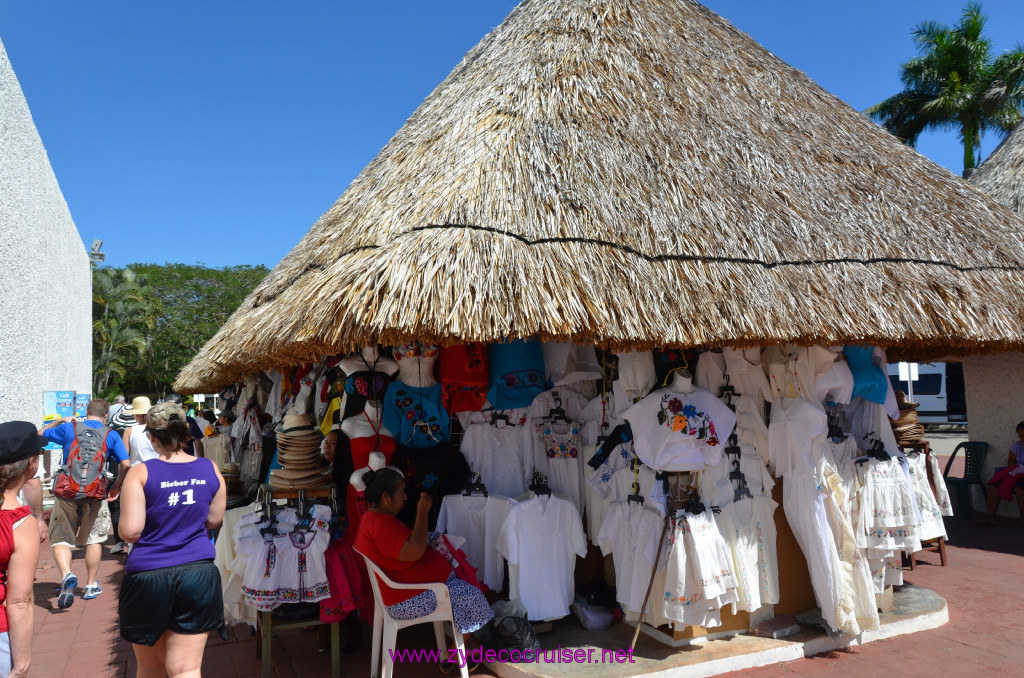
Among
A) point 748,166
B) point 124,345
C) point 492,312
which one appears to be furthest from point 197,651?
point 124,345

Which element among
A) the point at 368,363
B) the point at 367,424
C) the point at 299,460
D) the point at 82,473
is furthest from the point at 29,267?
the point at 367,424

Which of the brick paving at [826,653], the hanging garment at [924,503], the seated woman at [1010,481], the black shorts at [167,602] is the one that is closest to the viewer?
the black shorts at [167,602]

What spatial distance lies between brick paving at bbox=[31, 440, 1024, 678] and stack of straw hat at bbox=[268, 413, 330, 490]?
3.91 feet

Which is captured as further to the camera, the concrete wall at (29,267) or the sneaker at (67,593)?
the concrete wall at (29,267)

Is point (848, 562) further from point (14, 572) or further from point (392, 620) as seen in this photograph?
point (14, 572)

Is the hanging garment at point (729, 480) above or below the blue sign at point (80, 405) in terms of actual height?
below

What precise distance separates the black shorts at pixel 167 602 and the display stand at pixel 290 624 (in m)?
0.98

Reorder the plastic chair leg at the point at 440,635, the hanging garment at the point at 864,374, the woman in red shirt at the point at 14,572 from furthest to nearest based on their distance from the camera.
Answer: the hanging garment at the point at 864,374 → the plastic chair leg at the point at 440,635 → the woman in red shirt at the point at 14,572

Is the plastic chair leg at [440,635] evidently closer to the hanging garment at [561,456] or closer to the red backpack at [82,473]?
the hanging garment at [561,456]

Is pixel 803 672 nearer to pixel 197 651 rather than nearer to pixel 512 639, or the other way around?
pixel 512 639

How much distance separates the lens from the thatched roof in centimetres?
372

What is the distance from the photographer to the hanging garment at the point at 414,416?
459cm

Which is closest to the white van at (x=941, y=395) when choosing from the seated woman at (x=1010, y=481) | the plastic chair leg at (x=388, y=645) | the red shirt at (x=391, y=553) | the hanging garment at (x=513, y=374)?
the seated woman at (x=1010, y=481)

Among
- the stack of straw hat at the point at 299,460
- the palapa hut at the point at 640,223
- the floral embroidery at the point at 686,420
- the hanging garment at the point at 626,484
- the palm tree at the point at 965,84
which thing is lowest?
the hanging garment at the point at 626,484
